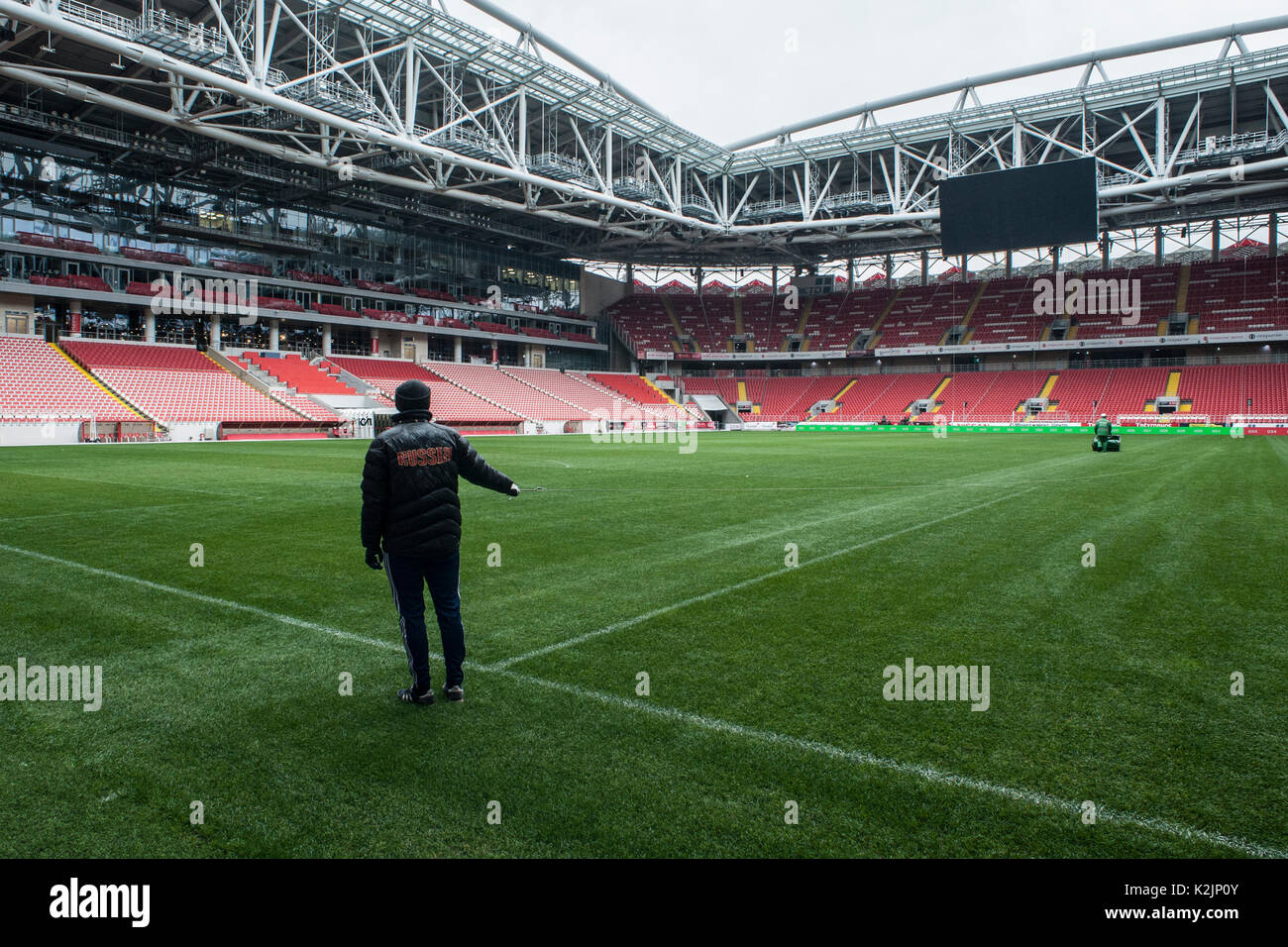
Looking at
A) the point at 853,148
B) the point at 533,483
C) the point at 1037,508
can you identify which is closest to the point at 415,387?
the point at 1037,508

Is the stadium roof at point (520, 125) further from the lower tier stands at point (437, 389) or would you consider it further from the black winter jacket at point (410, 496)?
the black winter jacket at point (410, 496)

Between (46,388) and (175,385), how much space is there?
620 centimetres

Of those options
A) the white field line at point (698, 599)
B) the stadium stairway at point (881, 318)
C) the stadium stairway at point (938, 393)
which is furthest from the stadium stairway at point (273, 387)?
the stadium stairway at point (881, 318)

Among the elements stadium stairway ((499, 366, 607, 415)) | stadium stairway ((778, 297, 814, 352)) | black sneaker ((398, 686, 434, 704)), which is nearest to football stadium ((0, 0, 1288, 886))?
black sneaker ((398, 686, 434, 704))

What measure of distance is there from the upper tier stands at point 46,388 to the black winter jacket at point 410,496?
130 feet

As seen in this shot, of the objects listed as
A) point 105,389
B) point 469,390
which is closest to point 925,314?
point 469,390

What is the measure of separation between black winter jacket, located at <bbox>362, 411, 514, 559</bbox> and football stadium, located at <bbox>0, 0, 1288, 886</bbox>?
0.03m

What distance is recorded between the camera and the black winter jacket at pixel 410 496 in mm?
4574

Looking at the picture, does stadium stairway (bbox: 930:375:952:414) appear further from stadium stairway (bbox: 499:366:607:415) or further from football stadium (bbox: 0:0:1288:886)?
stadium stairway (bbox: 499:366:607:415)

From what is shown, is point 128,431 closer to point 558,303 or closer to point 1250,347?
point 558,303

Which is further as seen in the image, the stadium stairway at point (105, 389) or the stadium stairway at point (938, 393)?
the stadium stairway at point (938, 393)

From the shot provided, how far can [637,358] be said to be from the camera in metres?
80.1
